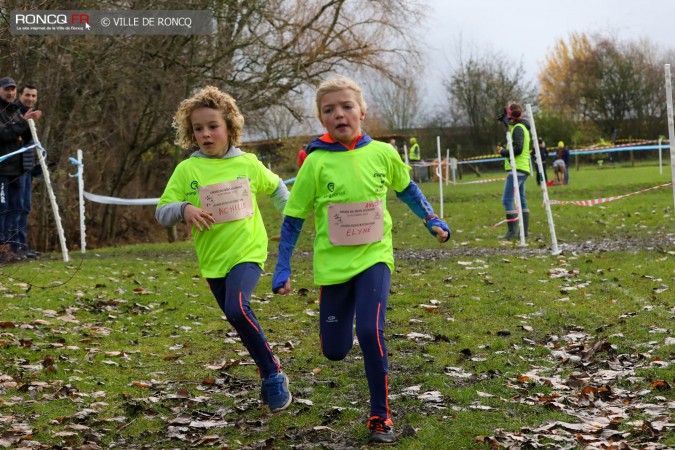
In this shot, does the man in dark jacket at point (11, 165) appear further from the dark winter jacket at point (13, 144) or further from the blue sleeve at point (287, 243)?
the blue sleeve at point (287, 243)

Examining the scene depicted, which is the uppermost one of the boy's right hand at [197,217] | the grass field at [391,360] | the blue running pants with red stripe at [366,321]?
the boy's right hand at [197,217]

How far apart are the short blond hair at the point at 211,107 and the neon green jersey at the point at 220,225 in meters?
0.20

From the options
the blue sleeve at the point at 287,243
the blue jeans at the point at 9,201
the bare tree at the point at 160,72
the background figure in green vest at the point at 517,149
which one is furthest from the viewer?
the bare tree at the point at 160,72

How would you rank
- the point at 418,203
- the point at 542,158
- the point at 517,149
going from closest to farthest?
the point at 418,203, the point at 517,149, the point at 542,158

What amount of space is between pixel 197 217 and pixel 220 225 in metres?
0.27

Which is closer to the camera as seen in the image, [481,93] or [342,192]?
[342,192]

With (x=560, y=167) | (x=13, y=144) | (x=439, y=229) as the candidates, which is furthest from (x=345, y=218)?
(x=560, y=167)

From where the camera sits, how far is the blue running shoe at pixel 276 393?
552 cm

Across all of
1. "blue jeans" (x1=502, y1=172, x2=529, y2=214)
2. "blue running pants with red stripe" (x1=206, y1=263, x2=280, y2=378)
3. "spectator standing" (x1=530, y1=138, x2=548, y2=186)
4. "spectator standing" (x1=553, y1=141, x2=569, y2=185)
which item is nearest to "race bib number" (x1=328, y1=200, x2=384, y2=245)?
"blue running pants with red stripe" (x1=206, y1=263, x2=280, y2=378)

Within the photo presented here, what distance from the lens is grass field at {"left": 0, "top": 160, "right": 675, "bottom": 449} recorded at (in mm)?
5031

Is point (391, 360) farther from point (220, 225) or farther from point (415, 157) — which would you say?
point (415, 157)

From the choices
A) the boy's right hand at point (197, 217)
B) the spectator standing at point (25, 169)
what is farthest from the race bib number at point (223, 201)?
the spectator standing at point (25, 169)

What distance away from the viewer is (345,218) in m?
5.02

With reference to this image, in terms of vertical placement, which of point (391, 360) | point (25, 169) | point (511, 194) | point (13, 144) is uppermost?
point (13, 144)
